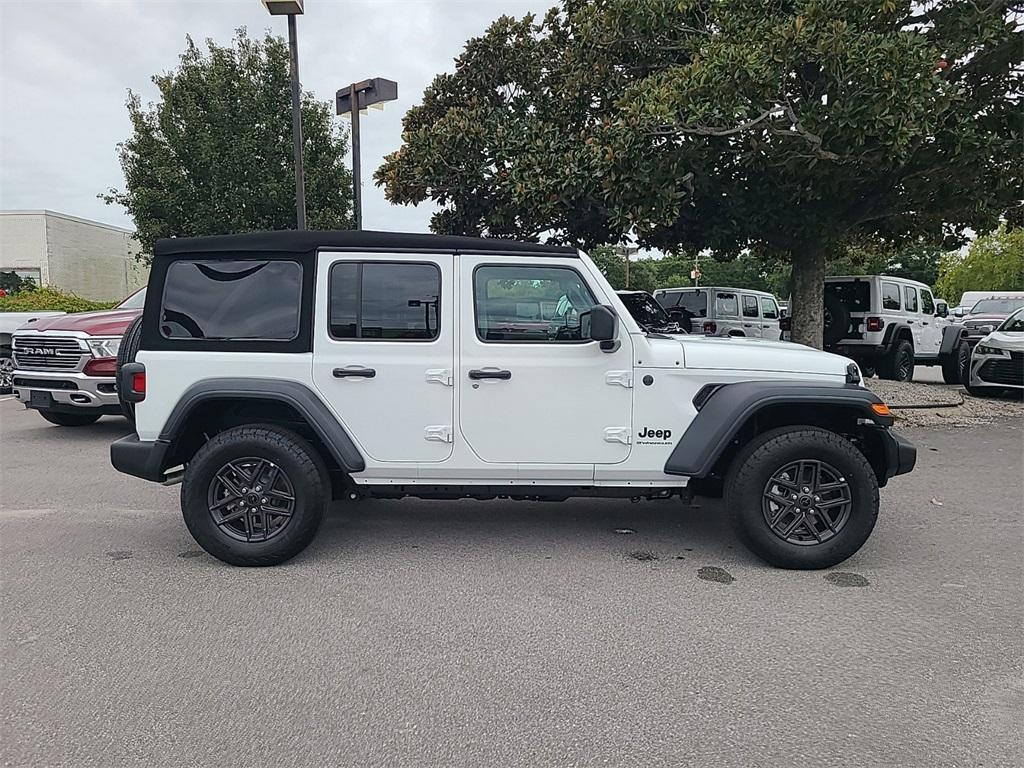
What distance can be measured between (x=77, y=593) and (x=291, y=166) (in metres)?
16.2

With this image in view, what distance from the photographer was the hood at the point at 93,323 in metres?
8.29

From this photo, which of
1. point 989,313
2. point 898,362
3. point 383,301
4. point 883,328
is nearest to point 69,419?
point 383,301

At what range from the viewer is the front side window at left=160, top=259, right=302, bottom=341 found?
14.3 feet

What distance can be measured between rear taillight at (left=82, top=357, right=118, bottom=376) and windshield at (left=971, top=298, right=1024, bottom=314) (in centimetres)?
2060

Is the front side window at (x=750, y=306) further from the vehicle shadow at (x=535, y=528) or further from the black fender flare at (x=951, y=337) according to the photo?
the vehicle shadow at (x=535, y=528)

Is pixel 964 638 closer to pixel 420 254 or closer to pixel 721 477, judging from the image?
pixel 721 477

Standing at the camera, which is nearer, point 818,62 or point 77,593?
point 77,593

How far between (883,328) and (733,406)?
11439 millimetres

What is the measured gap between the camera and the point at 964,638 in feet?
11.4

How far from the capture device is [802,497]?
4266 millimetres

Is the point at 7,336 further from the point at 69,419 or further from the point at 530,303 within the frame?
the point at 530,303

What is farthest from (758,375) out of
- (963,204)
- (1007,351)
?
(1007,351)

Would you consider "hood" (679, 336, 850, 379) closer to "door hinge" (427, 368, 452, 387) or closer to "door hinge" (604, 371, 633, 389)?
"door hinge" (604, 371, 633, 389)

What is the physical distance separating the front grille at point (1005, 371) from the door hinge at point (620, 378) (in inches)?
389
